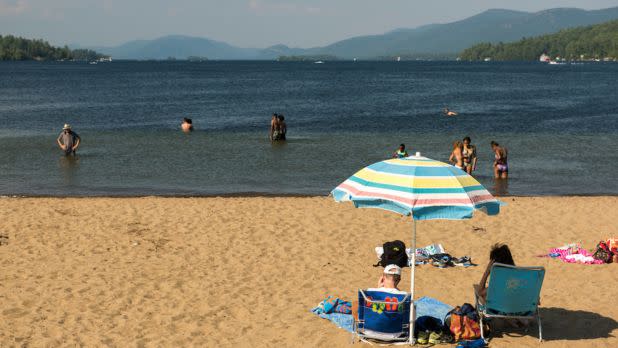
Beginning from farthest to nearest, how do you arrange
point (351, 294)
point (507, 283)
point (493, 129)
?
point (493, 129) < point (351, 294) < point (507, 283)

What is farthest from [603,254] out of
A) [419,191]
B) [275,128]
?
[275,128]

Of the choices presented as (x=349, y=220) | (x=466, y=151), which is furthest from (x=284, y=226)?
(x=466, y=151)

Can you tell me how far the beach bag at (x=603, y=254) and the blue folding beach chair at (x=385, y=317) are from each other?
5703 millimetres

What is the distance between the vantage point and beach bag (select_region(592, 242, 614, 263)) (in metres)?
12.8

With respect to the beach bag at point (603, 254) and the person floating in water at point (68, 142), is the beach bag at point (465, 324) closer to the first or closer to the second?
the beach bag at point (603, 254)

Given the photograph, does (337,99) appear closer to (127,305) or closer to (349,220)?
(349,220)

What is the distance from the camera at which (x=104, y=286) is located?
36.8 feet

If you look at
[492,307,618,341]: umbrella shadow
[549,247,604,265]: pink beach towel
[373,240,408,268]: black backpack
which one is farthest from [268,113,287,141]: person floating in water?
[492,307,618,341]: umbrella shadow

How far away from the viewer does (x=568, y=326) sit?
983cm

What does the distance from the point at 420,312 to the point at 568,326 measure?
2.18 meters

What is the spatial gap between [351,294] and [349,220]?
520 cm

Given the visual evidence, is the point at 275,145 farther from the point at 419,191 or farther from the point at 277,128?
the point at 419,191

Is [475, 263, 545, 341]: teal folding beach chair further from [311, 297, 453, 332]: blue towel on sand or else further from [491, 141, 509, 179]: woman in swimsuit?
[491, 141, 509, 179]: woman in swimsuit

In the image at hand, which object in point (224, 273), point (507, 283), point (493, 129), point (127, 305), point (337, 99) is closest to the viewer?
point (507, 283)
